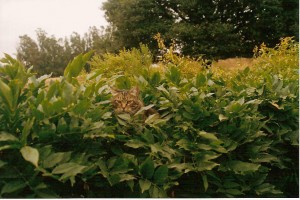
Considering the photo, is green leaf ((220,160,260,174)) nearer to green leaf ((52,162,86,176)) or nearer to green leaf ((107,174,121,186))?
green leaf ((107,174,121,186))

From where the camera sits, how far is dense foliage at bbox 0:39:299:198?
3.74 ft

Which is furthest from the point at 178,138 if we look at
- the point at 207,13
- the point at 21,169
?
the point at 207,13

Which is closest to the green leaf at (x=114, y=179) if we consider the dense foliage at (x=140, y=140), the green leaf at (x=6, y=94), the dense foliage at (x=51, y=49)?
the dense foliage at (x=140, y=140)

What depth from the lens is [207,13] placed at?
24.2 meters

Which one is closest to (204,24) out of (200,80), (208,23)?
(208,23)

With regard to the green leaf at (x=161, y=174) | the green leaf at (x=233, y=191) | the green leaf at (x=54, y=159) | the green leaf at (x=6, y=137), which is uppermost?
the green leaf at (x=6, y=137)

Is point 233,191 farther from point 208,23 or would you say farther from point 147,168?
point 208,23

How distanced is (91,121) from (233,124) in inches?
27.0

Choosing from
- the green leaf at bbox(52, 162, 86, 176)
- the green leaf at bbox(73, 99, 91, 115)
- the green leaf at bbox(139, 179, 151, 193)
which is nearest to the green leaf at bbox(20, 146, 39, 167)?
the green leaf at bbox(52, 162, 86, 176)

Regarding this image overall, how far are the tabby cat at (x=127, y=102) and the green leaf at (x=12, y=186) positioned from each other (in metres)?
0.54

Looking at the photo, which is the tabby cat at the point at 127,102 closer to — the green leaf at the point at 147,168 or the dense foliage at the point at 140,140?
the dense foliage at the point at 140,140

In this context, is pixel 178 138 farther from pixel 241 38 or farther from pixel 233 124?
pixel 241 38

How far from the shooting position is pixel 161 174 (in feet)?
4.42

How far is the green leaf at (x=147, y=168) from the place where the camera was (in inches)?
52.3
